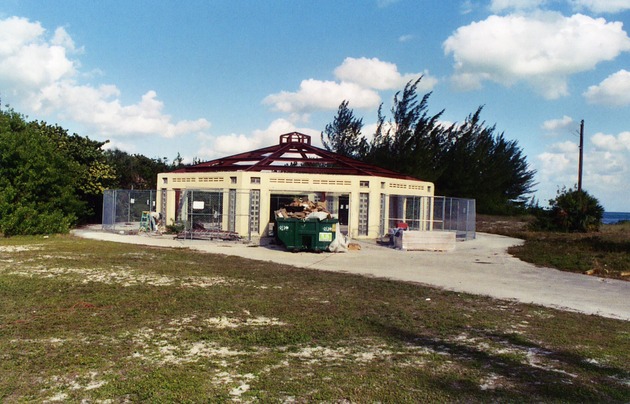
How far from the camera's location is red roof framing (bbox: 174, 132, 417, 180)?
27.6 metres

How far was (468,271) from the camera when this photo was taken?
1483 centimetres

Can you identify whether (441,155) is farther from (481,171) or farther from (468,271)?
(468,271)

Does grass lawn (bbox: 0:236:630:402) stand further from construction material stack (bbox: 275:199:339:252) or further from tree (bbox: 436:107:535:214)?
tree (bbox: 436:107:535:214)

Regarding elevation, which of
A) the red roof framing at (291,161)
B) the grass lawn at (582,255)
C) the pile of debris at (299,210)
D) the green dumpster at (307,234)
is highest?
the red roof framing at (291,161)

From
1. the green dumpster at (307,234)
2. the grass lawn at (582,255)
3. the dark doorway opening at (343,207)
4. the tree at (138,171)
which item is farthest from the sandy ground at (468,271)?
the tree at (138,171)

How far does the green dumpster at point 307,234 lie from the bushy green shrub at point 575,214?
2110 centimetres

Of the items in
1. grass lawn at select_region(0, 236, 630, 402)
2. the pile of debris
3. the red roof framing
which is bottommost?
grass lawn at select_region(0, 236, 630, 402)

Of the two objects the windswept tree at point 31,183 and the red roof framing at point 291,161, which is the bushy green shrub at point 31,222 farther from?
the red roof framing at point 291,161

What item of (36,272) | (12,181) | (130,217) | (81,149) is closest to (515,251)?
(36,272)

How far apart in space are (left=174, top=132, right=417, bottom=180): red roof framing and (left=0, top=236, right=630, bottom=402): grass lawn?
16.5 metres

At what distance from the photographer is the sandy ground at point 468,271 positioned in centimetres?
1076

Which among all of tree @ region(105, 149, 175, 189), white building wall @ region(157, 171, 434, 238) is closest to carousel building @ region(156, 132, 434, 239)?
white building wall @ region(157, 171, 434, 238)

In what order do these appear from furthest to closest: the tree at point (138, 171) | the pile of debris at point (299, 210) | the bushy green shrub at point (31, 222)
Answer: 1. the tree at point (138, 171)
2. the bushy green shrub at point (31, 222)
3. the pile of debris at point (299, 210)

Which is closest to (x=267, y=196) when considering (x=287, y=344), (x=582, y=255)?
(x=582, y=255)
